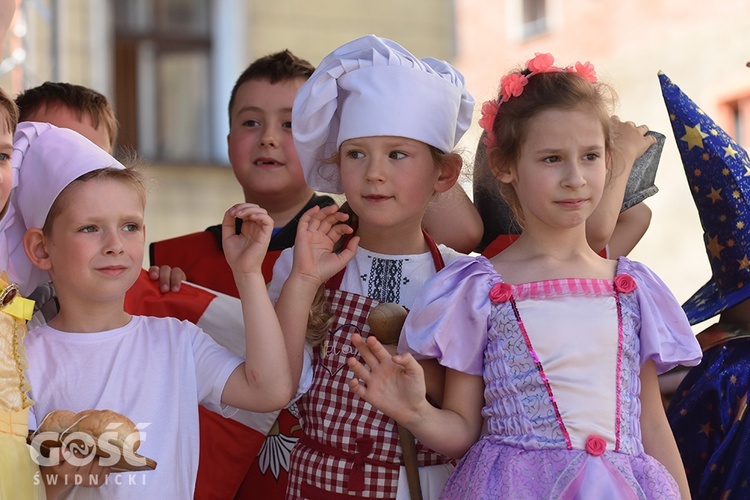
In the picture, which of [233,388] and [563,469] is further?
[233,388]

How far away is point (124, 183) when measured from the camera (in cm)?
231

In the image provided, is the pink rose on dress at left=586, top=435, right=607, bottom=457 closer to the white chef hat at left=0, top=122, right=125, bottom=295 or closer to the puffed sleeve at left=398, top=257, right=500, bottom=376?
the puffed sleeve at left=398, top=257, right=500, bottom=376

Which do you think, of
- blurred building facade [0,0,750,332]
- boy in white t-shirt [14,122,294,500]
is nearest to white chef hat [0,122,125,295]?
boy in white t-shirt [14,122,294,500]

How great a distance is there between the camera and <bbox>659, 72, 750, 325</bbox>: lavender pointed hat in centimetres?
264

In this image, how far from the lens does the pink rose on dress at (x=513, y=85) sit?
90.9 inches

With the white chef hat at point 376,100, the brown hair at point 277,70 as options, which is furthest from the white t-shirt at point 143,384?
the brown hair at point 277,70

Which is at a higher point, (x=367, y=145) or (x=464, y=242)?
(x=367, y=145)

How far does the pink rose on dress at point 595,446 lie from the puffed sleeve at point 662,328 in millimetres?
222

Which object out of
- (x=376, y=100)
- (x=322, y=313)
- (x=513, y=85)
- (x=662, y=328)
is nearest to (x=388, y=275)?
(x=322, y=313)

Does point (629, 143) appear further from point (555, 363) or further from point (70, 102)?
point (70, 102)

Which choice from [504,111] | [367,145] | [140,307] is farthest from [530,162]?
[140,307]

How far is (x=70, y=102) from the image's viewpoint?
312 centimetres

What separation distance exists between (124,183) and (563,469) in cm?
107

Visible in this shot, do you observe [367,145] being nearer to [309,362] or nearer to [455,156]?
[455,156]
